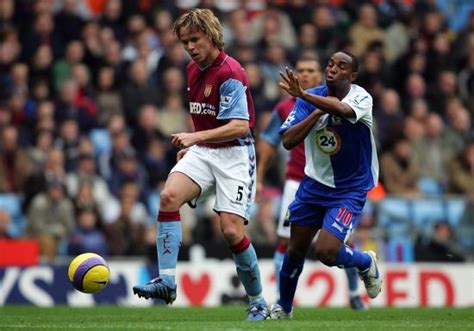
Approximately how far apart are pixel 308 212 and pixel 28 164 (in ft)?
24.6

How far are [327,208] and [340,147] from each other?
1.79 ft

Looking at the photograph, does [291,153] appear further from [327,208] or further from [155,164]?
[155,164]

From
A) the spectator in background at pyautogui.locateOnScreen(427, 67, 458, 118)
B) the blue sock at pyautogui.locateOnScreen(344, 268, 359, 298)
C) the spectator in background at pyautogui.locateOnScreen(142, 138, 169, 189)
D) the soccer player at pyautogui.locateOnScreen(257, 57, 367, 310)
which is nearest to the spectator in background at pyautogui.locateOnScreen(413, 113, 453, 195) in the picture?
the spectator in background at pyautogui.locateOnScreen(427, 67, 458, 118)

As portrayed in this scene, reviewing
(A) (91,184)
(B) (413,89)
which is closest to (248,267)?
(A) (91,184)

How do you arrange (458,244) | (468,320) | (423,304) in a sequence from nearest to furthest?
1. (468,320)
2. (423,304)
3. (458,244)

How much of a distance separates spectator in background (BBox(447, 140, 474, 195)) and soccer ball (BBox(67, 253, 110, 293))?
9.76 metres

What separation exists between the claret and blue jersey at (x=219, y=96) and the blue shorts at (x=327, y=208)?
692 mm

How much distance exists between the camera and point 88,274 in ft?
36.1

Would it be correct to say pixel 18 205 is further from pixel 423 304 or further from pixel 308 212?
pixel 308 212

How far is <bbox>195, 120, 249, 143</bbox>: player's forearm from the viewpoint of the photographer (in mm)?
10750

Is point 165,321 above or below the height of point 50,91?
below

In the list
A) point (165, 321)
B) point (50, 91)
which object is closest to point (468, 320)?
point (165, 321)

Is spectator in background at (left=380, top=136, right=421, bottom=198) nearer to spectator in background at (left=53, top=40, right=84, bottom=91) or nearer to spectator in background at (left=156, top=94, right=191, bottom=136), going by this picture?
spectator in background at (left=156, top=94, right=191, bottom=136)

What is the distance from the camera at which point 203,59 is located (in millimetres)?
11008
